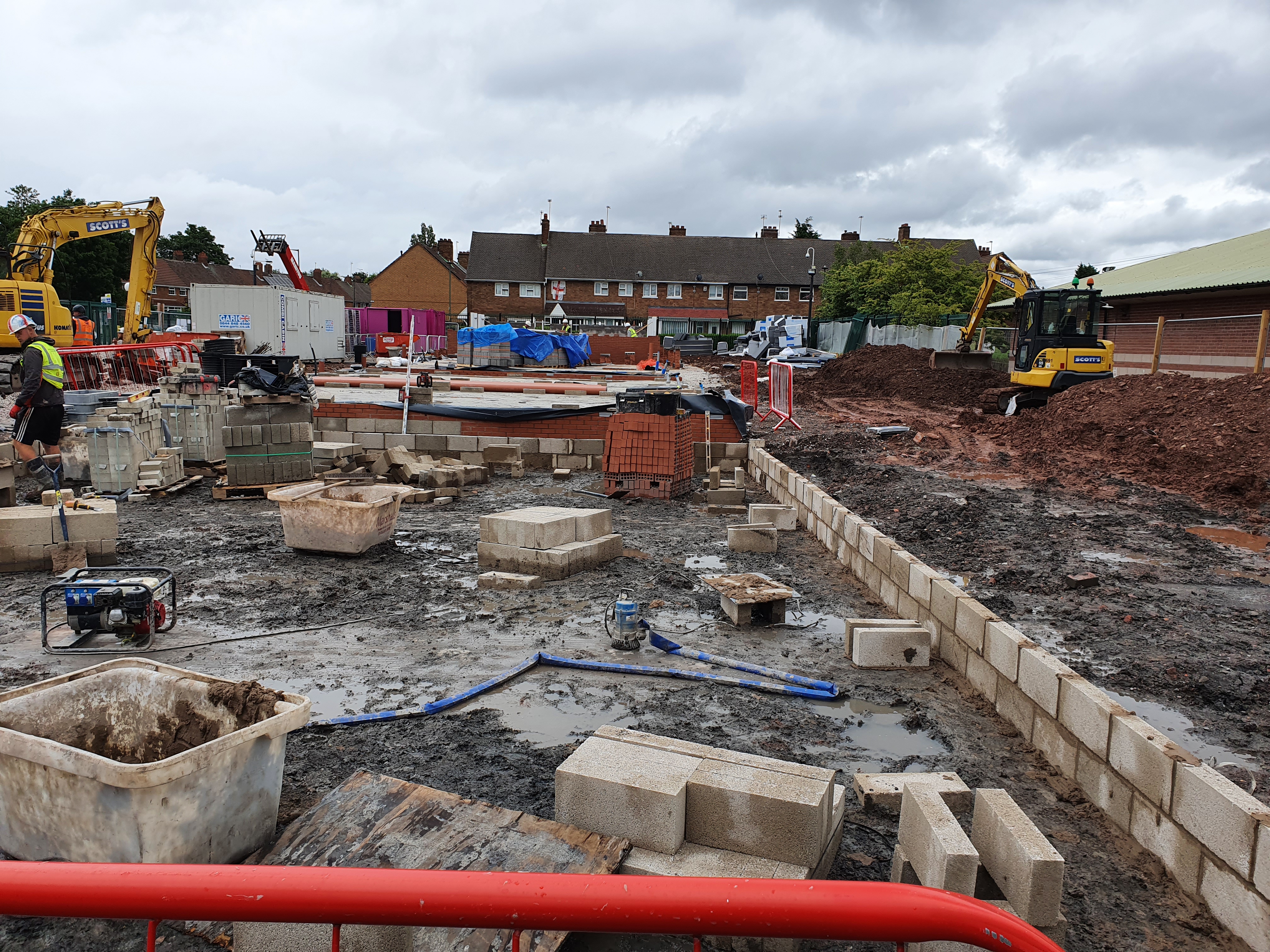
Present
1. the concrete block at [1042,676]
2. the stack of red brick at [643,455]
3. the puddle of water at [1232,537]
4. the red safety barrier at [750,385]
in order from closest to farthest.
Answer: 1. the concrete block at [1042,676]
2. the puddle of water at [1232,537]
3. the stack of red brick at [643,455]
4. the red safety barrier at [750,385]

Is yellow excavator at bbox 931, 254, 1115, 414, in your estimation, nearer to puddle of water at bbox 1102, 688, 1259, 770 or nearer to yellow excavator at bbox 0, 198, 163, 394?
puddle of water at bbox 1102, 688, 1259, 770

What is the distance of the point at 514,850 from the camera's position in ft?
10.2

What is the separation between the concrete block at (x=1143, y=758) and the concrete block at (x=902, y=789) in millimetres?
623

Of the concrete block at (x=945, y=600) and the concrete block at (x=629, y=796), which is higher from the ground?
the concrete block at (x=945, y=600)

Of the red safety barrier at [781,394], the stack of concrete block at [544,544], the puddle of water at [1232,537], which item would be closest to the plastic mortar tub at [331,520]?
the stack of concrete block at [544,544]

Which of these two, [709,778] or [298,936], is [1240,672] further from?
[298,936]

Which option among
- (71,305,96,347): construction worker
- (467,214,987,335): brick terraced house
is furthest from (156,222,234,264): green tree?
(71,305,96,347): construction worker

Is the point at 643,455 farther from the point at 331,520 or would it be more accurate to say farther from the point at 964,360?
the point at 964,360

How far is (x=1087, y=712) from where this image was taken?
3867mm

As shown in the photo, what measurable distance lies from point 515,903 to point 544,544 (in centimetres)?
591

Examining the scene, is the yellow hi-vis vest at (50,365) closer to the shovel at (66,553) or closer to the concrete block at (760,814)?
the shovel at (66,553)

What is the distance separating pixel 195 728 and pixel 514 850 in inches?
56.8

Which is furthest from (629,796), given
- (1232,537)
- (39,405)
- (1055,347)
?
(1055,347)

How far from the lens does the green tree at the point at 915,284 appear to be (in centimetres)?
3809
